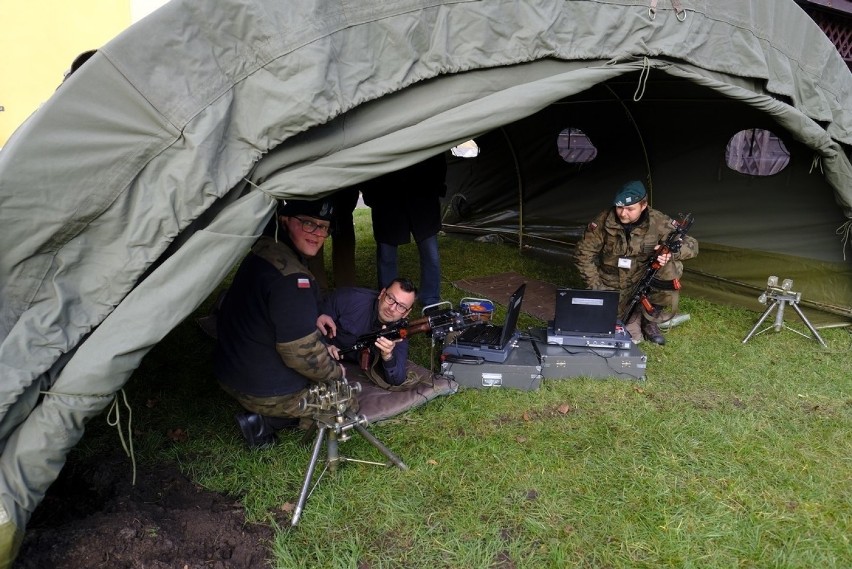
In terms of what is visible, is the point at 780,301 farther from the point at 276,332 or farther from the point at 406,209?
the point at 276,332

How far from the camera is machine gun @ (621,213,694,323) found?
517 centimetres

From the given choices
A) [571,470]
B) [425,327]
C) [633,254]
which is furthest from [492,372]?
[633,254]

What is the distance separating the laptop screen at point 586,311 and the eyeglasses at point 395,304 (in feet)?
4.65

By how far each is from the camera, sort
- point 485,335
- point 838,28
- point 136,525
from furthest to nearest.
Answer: point 838,28 < point 485,335 < point 136,525

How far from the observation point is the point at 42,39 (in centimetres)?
854

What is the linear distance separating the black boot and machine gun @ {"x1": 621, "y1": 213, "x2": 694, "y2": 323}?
3.46 m

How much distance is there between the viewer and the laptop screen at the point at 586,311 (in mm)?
4621

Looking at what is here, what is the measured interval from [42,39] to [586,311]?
8771mm

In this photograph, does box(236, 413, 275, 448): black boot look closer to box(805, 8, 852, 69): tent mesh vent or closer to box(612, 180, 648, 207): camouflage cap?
box(612, 180, 648, 207): camouflage cap

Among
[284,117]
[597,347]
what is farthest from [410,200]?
[284,117]

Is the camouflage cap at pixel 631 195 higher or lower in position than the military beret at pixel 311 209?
lower

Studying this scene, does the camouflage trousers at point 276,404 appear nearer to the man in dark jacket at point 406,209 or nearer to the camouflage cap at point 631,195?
the man in dark jacket at point 406,209

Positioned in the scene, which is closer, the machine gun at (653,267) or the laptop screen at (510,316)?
the laptop screen at (510,316)

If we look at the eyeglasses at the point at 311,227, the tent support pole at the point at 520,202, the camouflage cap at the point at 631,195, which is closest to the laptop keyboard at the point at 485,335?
the eyeglasses at the point at 311,227
